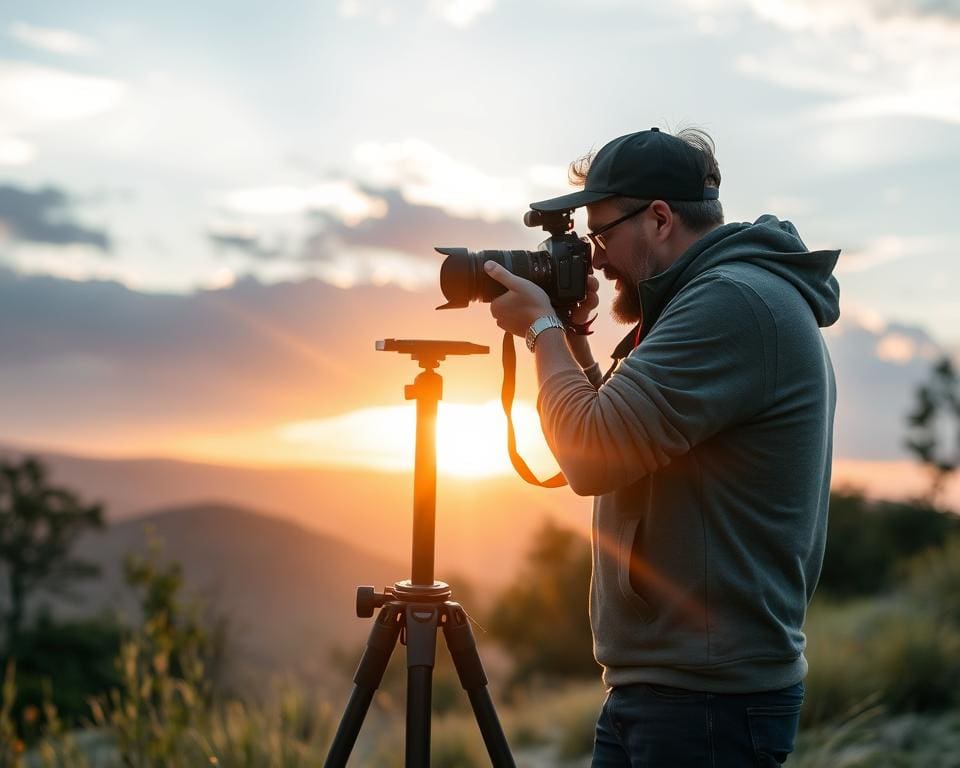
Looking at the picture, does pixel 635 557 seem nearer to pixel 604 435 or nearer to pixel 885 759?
pixel 604 435

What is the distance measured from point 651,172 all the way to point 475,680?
1.27 m

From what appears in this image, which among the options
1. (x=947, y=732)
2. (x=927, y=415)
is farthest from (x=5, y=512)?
(x=947, y=732)

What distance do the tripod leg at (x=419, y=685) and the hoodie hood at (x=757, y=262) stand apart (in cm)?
91

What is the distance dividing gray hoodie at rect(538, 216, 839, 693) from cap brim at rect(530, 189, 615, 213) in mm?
342

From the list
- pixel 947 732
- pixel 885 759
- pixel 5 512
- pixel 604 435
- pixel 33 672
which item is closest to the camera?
pixel 604 435

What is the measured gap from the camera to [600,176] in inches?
91.4

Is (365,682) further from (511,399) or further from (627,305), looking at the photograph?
(627,305)

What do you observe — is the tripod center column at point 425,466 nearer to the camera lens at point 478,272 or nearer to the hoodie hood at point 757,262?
the camera lens at point 478,272

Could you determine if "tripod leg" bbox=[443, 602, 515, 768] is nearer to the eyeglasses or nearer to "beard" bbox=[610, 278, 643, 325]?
"beard" bbox=[610, 278, 643, 325]

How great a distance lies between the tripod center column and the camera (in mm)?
2367

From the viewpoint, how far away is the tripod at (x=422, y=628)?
92.2 inches

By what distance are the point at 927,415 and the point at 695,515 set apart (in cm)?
2310

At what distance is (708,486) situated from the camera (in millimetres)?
1973

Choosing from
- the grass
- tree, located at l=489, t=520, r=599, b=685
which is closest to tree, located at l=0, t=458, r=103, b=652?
tree, located at l=489, t=520, r=599, b=685
